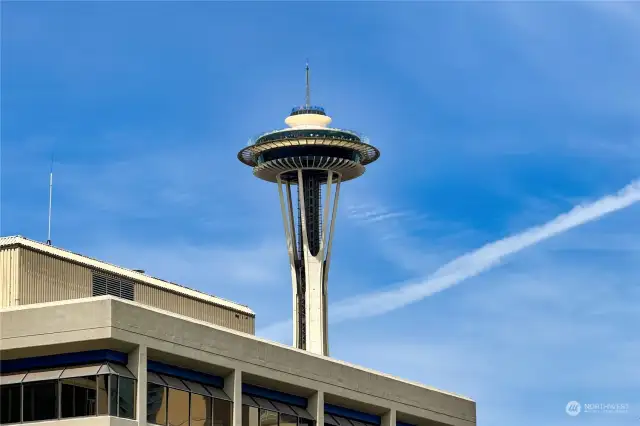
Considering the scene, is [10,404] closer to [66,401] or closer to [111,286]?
[66,401]

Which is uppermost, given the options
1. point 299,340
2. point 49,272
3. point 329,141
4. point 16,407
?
point 329,141

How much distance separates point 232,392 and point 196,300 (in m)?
12.4

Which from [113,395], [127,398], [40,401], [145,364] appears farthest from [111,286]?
[113,395]

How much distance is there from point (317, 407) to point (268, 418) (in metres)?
4.08

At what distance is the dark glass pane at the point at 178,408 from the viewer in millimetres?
76438

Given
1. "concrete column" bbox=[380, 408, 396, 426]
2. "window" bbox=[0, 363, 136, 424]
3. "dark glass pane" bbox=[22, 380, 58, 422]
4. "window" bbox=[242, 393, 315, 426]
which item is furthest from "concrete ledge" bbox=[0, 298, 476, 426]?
"dark glass pane" bbox=[22, 380, 58, 422]

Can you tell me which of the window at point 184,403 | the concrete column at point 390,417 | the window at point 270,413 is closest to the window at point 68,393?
the window at point 184,403

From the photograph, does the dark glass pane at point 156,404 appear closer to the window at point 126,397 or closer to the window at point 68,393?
the window at point 126,397

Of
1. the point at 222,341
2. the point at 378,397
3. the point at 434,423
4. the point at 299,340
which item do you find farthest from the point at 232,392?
the point at 299,340

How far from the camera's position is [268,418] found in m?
83.5

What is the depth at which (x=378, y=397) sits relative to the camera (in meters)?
91.9

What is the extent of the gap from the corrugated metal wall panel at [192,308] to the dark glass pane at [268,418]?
9.24m

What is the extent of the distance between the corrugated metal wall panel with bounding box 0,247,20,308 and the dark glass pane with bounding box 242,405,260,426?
1317 centimetres

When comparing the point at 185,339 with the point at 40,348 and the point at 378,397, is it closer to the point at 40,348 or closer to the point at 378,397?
the point at 40,348
